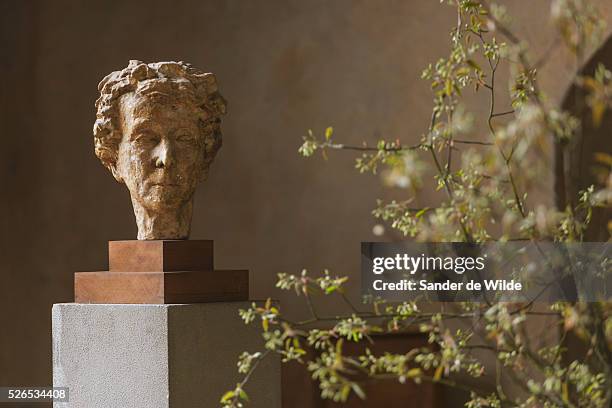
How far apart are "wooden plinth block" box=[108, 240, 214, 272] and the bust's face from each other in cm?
12

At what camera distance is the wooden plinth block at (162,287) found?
9.36 ft

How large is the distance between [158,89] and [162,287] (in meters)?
0.55

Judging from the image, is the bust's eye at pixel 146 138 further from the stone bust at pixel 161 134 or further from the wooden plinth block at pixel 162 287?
the wooden plinth block at pixel 162 287

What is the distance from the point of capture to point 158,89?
295 cm

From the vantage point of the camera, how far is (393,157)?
179 cm

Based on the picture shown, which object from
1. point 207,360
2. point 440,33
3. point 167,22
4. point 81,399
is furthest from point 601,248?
point 167,22

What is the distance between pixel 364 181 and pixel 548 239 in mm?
3761

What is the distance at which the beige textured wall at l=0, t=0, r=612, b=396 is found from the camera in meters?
5.42

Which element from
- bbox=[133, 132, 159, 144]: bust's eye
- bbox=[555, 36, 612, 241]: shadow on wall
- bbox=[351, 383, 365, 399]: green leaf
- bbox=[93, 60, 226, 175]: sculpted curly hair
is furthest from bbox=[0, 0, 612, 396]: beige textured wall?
bbox=[351, 383, 365, 399]: green leaf

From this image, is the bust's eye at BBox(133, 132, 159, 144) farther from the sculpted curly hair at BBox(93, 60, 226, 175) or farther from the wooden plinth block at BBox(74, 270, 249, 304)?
the wooden plinth block at BBox(74, 270, 249, 304)

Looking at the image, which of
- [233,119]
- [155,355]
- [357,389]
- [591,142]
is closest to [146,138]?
[155,355]

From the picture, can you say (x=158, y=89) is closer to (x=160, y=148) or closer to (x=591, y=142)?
(x=160, y=148)

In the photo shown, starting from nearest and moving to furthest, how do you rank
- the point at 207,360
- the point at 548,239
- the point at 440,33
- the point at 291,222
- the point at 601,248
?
the point at 548,239
the point at 601,248
the point at 207,360
the point at 440,33
the point at 291,222

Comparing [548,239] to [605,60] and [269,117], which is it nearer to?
[605,60]
